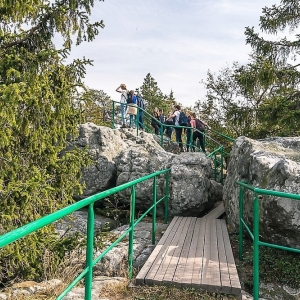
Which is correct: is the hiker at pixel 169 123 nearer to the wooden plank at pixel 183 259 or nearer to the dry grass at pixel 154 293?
the wooden plank at pixel 183 259

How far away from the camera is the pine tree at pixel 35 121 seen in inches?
168

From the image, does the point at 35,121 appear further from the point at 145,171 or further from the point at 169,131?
the point at 169,131

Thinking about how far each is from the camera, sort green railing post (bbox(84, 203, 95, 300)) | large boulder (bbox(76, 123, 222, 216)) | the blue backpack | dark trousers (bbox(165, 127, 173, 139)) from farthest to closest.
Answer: dark trousers (bbox(165, 127, 173, 139)) < the blue backpack < large boulder (bbox(76, 123, 222, 216)) < green railing post (bbox(84, 203, 95, 300))

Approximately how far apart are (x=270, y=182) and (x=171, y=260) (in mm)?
2013

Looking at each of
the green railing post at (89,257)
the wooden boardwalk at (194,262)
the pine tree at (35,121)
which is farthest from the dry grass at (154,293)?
the pine tree at (35,121)

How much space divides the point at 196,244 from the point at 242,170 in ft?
6.79

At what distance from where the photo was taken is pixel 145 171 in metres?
8.49

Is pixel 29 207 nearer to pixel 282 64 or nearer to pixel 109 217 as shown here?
pixel 109 217

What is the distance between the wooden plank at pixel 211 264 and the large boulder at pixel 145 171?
2.25 meters

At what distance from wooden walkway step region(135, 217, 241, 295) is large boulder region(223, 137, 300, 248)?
653 mm

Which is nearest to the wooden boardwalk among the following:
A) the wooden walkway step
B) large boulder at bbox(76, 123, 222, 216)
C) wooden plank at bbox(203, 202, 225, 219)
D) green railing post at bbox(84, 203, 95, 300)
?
the wooden walkway step

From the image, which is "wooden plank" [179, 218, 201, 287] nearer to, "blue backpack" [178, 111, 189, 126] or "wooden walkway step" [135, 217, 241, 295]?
"wooden walkway step" [135, 217, 241, 295]

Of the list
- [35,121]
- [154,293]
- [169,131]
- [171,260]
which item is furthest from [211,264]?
[169,131]

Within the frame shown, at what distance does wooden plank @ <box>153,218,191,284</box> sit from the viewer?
331 centimetres
